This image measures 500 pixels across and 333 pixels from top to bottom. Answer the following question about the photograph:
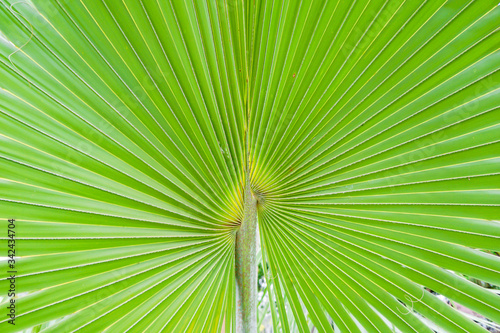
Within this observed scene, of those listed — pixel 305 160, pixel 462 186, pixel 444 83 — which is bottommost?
pixel 462 186

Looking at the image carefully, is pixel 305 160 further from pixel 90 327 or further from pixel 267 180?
pixel 90 327

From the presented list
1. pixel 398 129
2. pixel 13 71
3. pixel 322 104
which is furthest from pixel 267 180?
pixel 13 71

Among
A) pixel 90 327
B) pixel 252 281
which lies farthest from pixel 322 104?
pixel 90 327

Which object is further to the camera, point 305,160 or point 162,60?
point 305,160

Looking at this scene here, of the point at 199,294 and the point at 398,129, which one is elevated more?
the point at 398,129

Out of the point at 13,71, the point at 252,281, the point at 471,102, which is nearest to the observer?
the point at 13,71

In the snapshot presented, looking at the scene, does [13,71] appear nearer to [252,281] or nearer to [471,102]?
[252,281]

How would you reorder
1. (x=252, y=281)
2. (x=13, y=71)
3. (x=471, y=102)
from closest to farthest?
(x=13, y=71) → (x=471, y=102) → (x=252, y=281)
